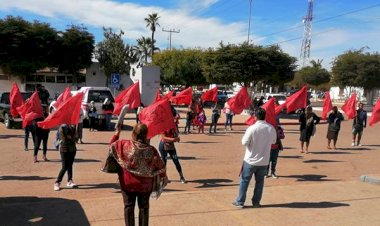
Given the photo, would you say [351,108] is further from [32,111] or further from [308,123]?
[32,111]

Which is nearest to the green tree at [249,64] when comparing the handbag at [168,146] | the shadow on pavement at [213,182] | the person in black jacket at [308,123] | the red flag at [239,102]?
the red flag at [239,102]

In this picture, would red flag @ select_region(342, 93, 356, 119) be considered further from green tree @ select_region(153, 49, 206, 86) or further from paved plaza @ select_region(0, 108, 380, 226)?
green tree @ select_region(153, 49, 206, 86)

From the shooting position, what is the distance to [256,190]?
760 cm

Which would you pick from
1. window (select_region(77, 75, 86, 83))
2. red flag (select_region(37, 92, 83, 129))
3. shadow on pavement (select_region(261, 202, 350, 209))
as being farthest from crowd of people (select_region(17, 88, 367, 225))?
window (select_region(77, 75, 86, 83))

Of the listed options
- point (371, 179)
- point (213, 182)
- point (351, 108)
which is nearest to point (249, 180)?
point (213, 182)

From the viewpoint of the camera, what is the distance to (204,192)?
8516 millimetres

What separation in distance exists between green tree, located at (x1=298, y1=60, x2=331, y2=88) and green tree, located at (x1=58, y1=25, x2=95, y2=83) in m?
42.6

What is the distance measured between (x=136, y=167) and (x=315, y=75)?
7585 cm

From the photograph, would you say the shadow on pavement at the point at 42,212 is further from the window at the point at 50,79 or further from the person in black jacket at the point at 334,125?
the window at the point at 50,79

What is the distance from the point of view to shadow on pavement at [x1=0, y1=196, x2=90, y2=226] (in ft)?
21.5

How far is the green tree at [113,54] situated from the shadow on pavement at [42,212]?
4033cm

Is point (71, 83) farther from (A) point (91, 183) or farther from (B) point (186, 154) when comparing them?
(A) point (91, 183)

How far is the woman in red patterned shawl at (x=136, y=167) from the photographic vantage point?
16.8 feet

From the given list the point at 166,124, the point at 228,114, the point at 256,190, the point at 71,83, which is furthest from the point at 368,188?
the point at 71,83
